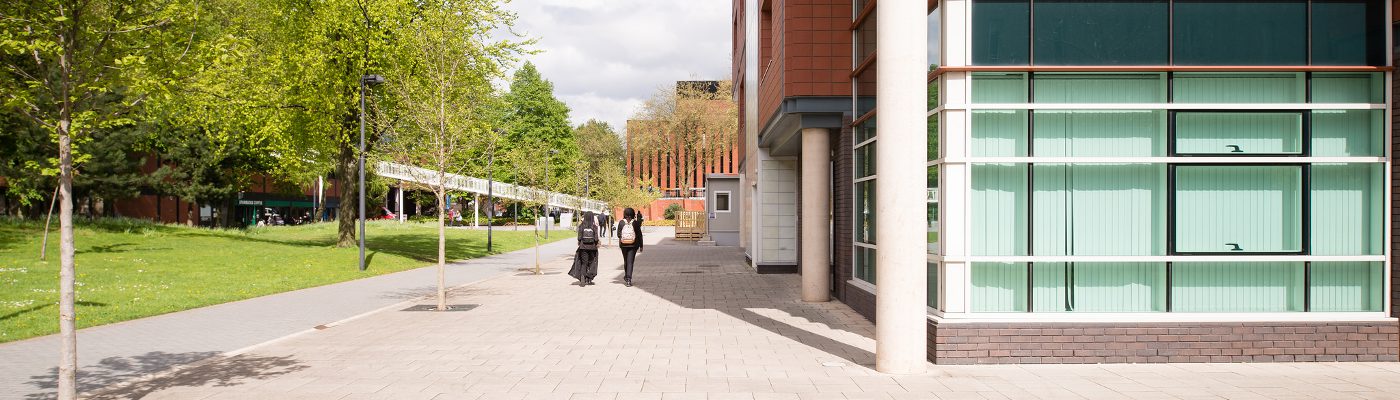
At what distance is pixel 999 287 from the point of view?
755 centimetres

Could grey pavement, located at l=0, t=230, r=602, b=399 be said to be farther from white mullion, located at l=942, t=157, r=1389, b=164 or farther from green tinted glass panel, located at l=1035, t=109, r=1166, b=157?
green tinted glass panel, located at l=1035, t=109, r=1166, b=157

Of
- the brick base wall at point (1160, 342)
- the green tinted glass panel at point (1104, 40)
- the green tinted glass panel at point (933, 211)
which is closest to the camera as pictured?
the brick base wall at point (1160, 342)

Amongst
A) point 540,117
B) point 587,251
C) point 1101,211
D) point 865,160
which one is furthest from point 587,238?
point 540,117

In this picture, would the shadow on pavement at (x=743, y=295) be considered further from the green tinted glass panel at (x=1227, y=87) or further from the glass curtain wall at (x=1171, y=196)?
the green tinted glass panel at (x=1227, y=87)

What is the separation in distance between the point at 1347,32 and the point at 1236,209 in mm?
1869

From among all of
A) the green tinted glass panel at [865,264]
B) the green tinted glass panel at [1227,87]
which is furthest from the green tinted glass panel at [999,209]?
the green tinted glass panel at [865,264]

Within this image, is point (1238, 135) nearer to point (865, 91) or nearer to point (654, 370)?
point (865, 91)

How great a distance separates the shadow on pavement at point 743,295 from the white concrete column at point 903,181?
79 centimetres

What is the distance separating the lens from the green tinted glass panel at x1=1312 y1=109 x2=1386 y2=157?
7.54 m

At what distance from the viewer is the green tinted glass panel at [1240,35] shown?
757cm

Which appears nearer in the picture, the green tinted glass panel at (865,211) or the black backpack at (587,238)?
the green tinted glass panel at (865,211)

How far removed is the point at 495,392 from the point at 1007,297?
15.0ft

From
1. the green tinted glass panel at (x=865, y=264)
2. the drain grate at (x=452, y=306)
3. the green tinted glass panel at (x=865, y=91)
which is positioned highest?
the green tinted glass panel at (x=865, y=91)

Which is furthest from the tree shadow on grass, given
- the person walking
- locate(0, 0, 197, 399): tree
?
the person walking
